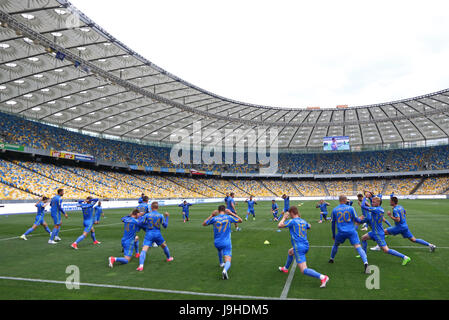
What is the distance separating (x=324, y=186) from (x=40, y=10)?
6941 cm

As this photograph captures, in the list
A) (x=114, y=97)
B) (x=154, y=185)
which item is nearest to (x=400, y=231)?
(x=114, y=97)

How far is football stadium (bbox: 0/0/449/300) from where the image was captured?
6758 mm

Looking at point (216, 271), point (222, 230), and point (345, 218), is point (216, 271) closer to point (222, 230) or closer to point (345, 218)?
point (222, 230)

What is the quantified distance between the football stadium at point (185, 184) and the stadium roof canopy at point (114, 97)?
20 centimetres

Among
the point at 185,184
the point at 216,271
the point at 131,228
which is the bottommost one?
the point at 185,184

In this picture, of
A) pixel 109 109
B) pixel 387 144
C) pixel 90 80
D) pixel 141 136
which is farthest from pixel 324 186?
pixel 90 80

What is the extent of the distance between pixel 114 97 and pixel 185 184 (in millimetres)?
29458

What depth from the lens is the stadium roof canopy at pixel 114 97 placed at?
2225 centimetres

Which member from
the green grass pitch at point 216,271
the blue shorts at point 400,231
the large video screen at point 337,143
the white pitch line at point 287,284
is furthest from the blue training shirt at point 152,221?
the large video screen at point 337,143

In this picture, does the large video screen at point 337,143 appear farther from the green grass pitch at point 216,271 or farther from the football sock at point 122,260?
the football sock at point 122,260

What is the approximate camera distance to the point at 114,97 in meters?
37.7

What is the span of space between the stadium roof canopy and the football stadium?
202 mm

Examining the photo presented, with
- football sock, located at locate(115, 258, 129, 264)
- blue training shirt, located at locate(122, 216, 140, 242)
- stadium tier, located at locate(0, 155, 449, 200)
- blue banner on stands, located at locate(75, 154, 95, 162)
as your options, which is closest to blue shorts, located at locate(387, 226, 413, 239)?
blue training shirt, located at locate(122, 216, 140, 242)

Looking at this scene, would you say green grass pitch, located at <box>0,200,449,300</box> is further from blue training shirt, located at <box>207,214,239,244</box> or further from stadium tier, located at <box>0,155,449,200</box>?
stadium tier, located at <box>0,155,449,200</box>
